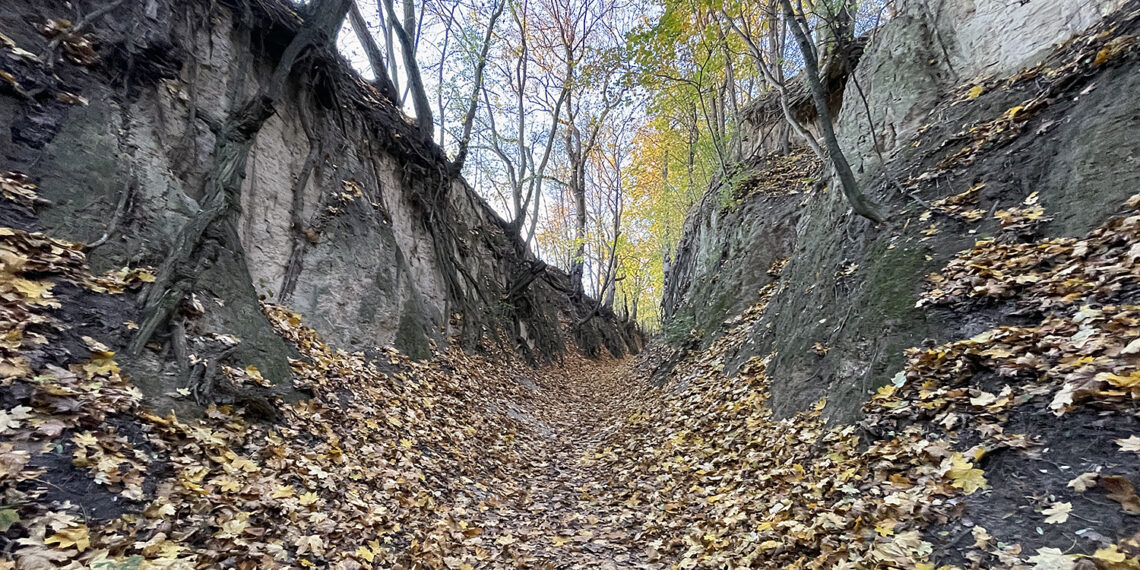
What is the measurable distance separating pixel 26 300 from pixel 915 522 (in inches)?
255

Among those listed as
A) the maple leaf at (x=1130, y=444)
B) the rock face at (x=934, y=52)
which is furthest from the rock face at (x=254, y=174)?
the rock face at (x=934, y=52)

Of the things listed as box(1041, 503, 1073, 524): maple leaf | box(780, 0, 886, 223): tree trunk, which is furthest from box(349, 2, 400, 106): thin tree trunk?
box(1041, 503, 1073, 524): maple leaf

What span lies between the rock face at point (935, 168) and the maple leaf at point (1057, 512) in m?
1.74

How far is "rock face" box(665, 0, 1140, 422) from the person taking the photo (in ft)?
13.8

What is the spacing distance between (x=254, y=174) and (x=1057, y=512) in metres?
9.48

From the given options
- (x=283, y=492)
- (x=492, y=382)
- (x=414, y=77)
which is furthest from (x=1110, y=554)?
(x=414, y=77)

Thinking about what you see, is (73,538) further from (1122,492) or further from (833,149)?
(833,149)

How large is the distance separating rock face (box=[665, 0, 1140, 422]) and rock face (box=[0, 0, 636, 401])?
6273mm

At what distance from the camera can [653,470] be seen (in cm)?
595

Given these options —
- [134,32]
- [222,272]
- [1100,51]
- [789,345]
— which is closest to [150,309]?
[222,272]

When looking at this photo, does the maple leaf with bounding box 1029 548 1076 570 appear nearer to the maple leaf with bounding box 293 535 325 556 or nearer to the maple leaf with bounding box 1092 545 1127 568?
the maple leaf with bounding box 1092 545 1127 568

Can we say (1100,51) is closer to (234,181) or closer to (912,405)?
(912,405)

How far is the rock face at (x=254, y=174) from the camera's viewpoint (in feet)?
15.0

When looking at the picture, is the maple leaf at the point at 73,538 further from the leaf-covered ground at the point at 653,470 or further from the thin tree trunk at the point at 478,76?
the thin tree trunk at the point at 478,76
